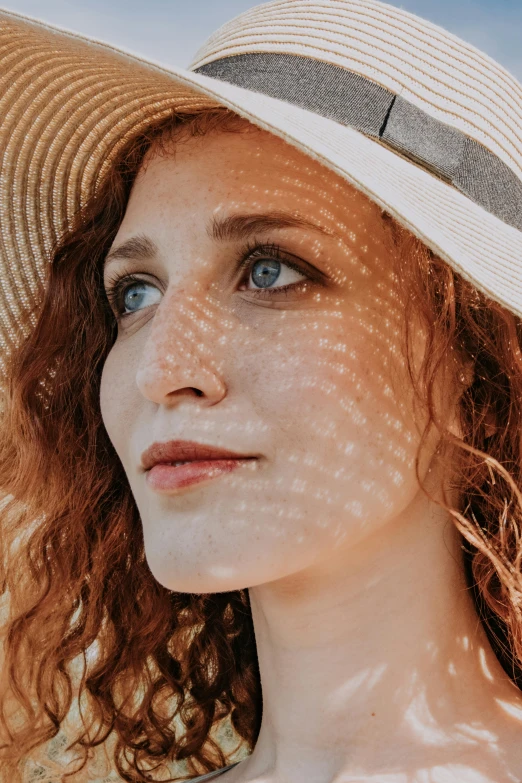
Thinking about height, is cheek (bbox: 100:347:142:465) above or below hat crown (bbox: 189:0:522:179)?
below

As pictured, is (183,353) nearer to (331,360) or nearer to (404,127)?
(331,360)

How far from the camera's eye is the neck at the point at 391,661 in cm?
168

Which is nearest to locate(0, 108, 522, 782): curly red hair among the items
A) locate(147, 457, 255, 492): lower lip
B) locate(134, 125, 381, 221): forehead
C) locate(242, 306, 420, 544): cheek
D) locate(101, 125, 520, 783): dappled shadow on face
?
locate(134, 125, 381, 221): forehead

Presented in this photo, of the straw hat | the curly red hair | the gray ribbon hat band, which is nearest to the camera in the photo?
the straw hat

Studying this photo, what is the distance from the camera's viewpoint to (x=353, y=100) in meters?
1.58

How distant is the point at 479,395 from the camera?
5.74 feet

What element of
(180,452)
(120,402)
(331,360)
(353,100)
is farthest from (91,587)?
(353,100)

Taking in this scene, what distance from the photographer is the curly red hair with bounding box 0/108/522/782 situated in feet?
7.36

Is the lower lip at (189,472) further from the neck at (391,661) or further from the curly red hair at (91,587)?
the curly red hair at (91,587)

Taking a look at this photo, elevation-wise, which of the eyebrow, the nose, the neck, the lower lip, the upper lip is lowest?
the neck

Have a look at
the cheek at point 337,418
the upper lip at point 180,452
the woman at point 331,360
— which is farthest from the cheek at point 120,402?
the cheek at point 337,418

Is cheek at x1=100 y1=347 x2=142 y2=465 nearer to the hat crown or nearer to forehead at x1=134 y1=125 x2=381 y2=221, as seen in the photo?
forehead at x1=134 y1=125 x2=381 y2=221

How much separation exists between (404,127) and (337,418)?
0.50 metres

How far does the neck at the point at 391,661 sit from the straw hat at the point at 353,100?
0.57 metres
